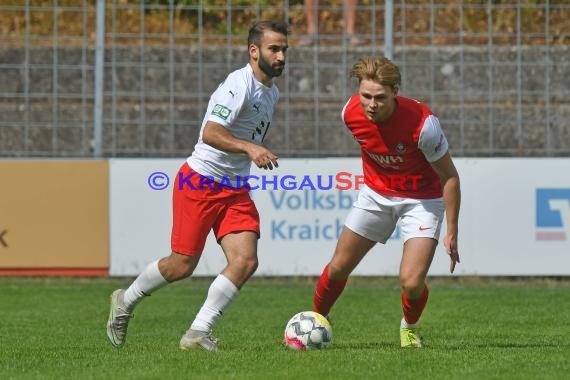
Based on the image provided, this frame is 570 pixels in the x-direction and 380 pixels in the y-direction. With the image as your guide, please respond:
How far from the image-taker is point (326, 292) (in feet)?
30.9

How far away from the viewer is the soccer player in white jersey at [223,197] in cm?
869

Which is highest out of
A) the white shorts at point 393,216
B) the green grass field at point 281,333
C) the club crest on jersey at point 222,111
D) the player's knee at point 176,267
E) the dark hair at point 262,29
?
the dark hair at point 262,29

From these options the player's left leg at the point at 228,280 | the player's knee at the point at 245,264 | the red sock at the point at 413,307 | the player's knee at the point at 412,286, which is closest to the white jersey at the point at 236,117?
the player's left leg at the point at 228,280

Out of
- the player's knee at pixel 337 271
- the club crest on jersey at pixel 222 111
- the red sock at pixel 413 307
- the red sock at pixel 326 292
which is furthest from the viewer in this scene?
the red sock at pixel 326 292

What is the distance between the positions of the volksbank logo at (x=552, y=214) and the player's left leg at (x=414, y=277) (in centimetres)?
612

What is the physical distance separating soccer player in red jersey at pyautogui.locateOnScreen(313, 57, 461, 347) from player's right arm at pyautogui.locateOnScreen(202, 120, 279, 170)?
909mm

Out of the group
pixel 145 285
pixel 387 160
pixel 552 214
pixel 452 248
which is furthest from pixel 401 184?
pixel 552 214

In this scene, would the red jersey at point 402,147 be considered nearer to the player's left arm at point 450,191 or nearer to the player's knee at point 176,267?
the player's left arm at point 450,191

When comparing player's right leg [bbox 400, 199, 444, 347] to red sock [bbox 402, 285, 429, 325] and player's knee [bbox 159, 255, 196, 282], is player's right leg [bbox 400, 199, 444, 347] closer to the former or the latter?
red sock [bbox 402, 285, 429, 325]

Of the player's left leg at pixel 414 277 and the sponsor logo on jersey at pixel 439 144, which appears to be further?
the player's left leg at pixel 414 277

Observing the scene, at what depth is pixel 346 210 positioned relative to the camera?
1490cm

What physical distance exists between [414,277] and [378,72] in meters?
1.40

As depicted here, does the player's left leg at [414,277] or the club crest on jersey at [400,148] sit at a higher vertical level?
the club crest on jersey at [400,148]

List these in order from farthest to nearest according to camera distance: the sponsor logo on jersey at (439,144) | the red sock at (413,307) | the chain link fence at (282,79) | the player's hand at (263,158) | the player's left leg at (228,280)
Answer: the chain link fence at (282,79), the red sock at (413,307), the sponsor logo on jersey at (439,144), the player's left leg at (228,280), the player's hand at (263,158)
